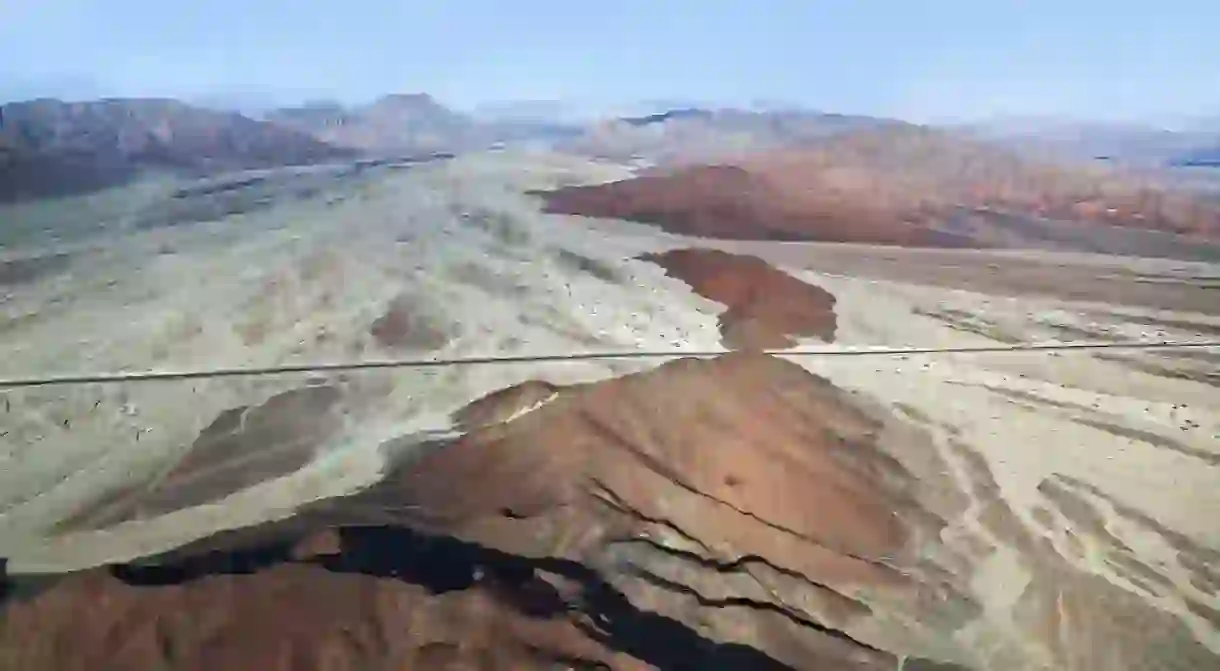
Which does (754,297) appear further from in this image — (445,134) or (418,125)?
(418,125)

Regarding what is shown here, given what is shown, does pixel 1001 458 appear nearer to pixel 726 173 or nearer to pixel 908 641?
pixel 908 641

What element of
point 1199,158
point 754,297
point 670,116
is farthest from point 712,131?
point 1199,158

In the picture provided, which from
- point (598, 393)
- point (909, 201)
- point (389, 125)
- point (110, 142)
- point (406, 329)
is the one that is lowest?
point (598, 393)

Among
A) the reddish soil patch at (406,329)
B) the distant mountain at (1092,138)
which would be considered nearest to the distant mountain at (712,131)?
the distant mountain at (1092,138)

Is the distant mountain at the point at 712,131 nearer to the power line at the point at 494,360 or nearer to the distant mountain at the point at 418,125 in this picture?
the distant mountain at the point at 418,125

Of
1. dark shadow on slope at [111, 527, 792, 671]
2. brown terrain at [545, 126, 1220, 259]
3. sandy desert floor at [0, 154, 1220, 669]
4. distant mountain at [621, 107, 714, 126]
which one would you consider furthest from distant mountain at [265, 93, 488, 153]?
dark shadow on slope at [111, 527, 792, 671]

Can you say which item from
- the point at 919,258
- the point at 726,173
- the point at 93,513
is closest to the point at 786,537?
the point at 93,513

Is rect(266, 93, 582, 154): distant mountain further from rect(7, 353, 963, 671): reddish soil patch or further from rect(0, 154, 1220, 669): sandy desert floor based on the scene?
rect(7, 353, 963, 671): reddish soil patch
